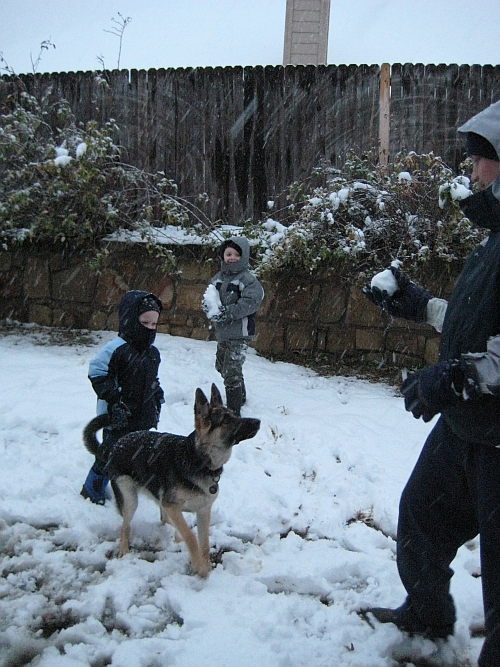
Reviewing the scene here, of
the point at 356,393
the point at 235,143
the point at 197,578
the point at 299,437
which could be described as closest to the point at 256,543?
the point at 197,578

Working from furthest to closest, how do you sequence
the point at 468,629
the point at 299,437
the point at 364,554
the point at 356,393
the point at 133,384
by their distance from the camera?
the point at 356,393 < the point at 299,437 < the point at 133,384 < the point at 364,554 < the point at 468,629

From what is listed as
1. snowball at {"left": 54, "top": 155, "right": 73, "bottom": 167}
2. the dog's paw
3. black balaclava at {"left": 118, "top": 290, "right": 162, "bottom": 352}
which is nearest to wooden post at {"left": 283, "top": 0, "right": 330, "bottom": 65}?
snowball at {"left": 54, "top": 155, "right": 73, "bottom": 167}

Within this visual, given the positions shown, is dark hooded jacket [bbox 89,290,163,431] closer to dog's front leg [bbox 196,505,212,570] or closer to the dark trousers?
dog's front leg [bbox 196,505,212,570]

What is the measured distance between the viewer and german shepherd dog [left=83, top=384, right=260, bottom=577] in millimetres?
2885

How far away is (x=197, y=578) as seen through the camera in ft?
9.69

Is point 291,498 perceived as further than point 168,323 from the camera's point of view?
No

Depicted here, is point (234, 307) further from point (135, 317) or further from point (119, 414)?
point (119, 414)

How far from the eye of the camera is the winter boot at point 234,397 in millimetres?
5219

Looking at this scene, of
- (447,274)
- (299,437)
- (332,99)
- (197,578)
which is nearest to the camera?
(197,578)

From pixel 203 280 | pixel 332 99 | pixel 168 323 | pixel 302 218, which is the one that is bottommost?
pixel 168 323

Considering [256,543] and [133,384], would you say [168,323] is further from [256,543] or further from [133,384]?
[256,543]

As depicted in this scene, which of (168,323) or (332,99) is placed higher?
(332,99)

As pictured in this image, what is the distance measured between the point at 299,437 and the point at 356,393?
1.31m

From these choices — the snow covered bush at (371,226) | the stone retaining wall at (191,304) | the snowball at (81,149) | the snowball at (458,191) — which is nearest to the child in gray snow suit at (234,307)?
the snow covered bush at (371,226)
